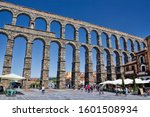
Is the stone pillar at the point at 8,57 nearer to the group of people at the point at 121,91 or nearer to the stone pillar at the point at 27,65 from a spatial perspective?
the stone pillar at the point at 27,65

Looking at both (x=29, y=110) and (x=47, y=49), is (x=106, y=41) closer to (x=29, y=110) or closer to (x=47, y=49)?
(x=47, y=49)

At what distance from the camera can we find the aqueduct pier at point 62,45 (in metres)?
32.5

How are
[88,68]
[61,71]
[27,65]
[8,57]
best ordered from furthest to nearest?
[88,68], [61,71], [27,65], [8,57]

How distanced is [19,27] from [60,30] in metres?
10.1

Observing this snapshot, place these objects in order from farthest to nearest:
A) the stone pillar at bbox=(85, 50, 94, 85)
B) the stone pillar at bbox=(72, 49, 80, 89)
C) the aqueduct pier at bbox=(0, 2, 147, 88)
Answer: the stone pillar at bbox=(85, 50, 94, 85) → the stone pillar at bbox=(72, 49, 80, 89) → the aqueduct pier at bbox=(0, 2, 147, 88)

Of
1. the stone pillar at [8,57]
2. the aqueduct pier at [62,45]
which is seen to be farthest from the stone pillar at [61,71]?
the stone pillar at [8,57]

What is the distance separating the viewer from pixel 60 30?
39531 mm

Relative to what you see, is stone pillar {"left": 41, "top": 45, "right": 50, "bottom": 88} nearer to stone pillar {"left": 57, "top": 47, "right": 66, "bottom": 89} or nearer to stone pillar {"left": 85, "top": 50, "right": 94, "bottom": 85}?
stone pillar {"left": 57, "top": 47, "right": 66, "bottom": 89}

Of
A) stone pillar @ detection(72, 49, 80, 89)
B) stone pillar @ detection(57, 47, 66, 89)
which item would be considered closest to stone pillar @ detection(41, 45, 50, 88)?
stone pillar @ detection(57, 47, 66, 89)

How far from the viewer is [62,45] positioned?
37656mm

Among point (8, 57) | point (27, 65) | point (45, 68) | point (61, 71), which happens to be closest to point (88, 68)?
point (61, 71)

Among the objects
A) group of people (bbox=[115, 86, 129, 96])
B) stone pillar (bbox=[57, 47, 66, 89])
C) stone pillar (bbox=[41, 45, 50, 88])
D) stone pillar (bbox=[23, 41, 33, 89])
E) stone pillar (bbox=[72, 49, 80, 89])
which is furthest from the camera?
stone pillar (bbox=[72, 49, 80, 89])

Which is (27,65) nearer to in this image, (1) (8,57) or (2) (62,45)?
(1) (8,57)

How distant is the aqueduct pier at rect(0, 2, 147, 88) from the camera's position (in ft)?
107
